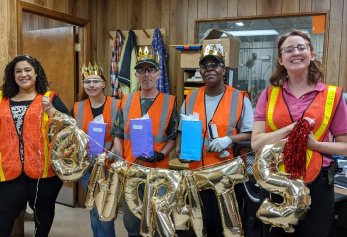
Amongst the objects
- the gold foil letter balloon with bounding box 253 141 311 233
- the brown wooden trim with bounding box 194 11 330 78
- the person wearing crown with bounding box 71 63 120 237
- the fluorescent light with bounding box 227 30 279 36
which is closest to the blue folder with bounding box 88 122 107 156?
the person wearing crown with bounding box 71 63 120 237

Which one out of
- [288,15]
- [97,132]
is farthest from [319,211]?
[288,15]

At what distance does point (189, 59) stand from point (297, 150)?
6.30 ft

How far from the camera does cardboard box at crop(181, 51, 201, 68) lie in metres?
3.04

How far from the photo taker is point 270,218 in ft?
4.31

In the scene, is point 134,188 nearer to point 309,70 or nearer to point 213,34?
point 309,70

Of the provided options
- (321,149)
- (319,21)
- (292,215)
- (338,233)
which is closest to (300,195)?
(292,215)

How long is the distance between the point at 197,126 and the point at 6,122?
1083 mm

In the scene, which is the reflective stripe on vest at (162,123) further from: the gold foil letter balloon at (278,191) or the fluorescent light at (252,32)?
the fluorescent light at (252,32)

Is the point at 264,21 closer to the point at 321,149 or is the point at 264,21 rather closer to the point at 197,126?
the point at 197,126

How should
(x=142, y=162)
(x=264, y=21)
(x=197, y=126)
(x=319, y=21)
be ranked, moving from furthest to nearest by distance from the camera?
(x=264, y=21) → (x=319, y=21) → (x=142, y=162) → (x=197, y=126)

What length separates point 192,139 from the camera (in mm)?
1717

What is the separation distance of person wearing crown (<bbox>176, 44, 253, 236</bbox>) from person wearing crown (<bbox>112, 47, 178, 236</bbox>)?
0.29 ft

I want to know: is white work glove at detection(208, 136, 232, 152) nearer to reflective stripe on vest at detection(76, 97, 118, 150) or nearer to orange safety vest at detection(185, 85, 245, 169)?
orange safety vest at detection(185, 85, 245, 169)

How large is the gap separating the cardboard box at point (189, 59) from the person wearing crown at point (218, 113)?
1.12 meters
